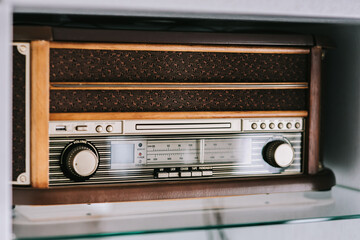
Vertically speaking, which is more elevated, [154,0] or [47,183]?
[154,0]

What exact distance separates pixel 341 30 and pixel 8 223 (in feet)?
2.52

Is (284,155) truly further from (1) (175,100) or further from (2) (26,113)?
(2) (26,113)

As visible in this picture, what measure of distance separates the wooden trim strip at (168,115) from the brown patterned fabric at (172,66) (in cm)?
6

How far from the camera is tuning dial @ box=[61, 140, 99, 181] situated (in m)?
0.71

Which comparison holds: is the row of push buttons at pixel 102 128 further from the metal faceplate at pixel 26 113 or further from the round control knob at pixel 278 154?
the round control knob at pixel 278 154

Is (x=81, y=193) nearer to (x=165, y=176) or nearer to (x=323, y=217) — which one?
(x=165, y=176)

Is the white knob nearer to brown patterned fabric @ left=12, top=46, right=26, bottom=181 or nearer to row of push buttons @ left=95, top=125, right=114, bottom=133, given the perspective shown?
row of push buttons @ left=95, top=125, right=114, bottom=133

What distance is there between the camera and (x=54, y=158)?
0.72m

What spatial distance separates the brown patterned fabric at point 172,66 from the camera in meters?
0.72

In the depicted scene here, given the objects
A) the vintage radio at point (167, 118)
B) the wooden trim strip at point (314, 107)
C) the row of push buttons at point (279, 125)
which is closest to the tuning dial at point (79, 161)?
the vintage radio at point (167, 118)

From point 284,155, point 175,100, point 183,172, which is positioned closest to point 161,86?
point 175,100

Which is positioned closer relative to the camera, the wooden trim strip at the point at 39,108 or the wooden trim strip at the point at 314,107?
the wooden trim strip at the point at 39,108

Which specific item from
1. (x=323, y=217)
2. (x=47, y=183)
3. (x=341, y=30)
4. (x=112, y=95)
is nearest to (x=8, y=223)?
(x=47, y=183)

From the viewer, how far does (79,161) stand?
71 cm
